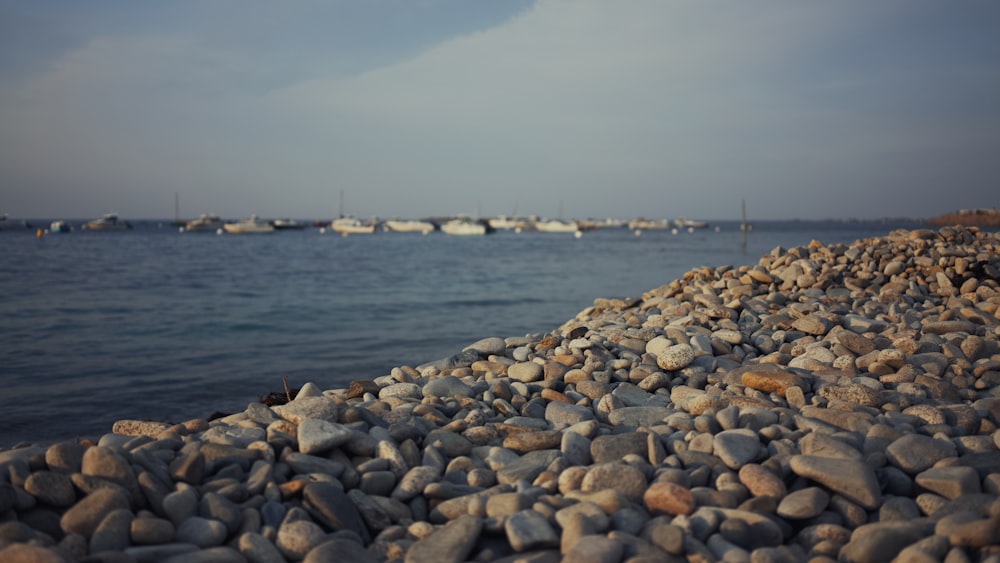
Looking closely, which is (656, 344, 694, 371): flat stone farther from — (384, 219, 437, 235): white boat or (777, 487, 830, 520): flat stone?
(384, 219, 437, 235): white boat

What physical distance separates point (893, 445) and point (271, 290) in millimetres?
17852

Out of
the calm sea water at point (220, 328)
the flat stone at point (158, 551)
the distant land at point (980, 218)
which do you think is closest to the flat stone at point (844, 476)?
the flat stone at point (158, 551)

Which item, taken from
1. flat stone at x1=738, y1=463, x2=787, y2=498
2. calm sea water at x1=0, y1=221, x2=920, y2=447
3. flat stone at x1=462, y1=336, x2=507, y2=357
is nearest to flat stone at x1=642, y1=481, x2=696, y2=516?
flat stone at x1=738, y1=463, x2=787, y2=498

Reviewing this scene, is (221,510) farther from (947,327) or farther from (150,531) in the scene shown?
(947,327)

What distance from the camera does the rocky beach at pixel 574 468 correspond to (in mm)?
2453

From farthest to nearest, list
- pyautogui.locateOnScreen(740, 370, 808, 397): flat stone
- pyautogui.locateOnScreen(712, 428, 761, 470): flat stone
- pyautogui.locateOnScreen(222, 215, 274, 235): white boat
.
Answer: pyautogui.locateOnScreen(222, 215, 274, 235): white boat → pyautogui.locateOnScreen(740, 370, 808, 397): flat stone → pyautogui.locateOnScreen(712, 428, 761, 470): flat stone

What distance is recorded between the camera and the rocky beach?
2453 millimetres

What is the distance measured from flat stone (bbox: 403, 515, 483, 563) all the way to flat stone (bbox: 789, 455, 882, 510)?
1435 mm

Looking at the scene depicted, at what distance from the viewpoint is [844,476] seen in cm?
285

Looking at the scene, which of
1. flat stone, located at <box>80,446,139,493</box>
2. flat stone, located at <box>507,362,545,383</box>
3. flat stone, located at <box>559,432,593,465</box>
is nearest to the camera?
flat stone, located at <box>80,446,139,493</box>

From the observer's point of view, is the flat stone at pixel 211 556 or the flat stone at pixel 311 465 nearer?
the flat stone at pixel 211 556

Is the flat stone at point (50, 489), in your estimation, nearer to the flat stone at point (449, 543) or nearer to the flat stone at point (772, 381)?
the flat stone at point (449, 543)

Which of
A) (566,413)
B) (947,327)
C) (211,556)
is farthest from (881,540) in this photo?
(947,327)

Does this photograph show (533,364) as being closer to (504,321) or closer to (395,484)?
(395,484)
